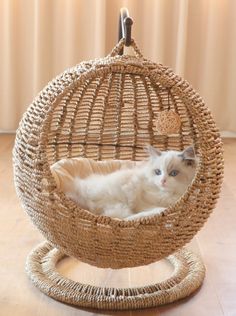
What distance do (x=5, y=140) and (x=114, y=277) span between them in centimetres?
179

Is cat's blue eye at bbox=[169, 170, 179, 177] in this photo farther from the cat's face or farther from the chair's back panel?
the chair's back panel

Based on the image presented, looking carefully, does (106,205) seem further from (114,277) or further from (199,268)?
(199,268)

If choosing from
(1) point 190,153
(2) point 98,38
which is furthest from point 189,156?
(2) point 98,38

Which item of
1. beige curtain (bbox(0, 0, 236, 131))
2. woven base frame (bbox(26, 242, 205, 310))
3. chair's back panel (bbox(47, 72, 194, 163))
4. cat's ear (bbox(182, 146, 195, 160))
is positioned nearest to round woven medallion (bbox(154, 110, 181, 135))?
cat's ear (bbox(182, 146, 195, 160))

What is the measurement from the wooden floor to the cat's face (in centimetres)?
29

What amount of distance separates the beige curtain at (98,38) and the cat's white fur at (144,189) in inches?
66.4

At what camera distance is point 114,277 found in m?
1.65

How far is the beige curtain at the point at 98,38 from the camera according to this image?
3.19 m

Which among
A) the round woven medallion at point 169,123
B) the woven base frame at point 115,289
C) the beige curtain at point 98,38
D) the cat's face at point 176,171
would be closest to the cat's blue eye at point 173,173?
the cat's face at point 176,171

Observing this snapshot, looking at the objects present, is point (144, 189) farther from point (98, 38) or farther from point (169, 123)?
point (98, 38)

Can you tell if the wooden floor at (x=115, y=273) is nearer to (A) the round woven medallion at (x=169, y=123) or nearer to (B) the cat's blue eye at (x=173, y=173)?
(B) the cat's blue eye at (x=173, y=173)

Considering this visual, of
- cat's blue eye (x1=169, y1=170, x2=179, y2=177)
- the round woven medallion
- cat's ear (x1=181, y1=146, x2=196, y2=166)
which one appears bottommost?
cat's blue eye (x1=169, y1=170, x2=179, y2=177)

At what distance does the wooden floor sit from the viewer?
1.47 meters

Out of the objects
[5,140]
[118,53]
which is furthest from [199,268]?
[5,140]
